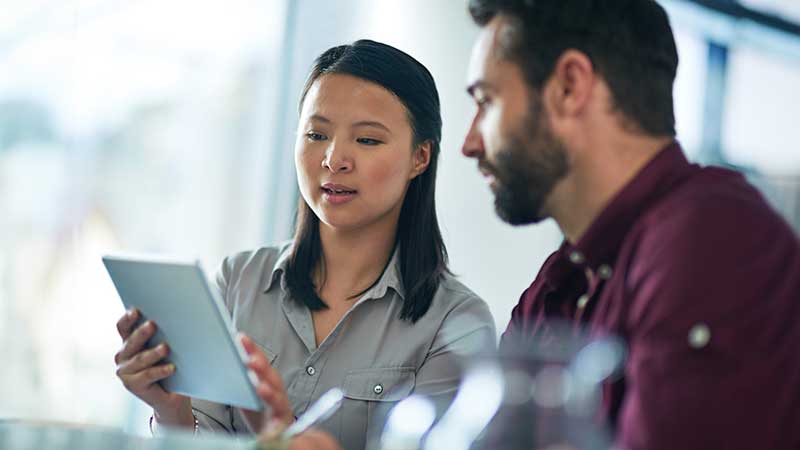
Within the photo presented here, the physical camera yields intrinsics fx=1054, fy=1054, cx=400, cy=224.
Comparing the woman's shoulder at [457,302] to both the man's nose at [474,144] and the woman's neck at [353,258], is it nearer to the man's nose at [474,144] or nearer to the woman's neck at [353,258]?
the woman's neck at [353,258]

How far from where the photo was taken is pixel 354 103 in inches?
79.4

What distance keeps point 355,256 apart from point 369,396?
0.30 metres

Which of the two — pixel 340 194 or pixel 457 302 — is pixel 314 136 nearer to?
pixel 340 194

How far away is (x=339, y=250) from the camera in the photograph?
2109 millimetres

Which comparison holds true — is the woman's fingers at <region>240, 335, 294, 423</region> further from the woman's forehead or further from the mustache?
the woman's forehead

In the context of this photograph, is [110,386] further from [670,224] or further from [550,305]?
[670,224]

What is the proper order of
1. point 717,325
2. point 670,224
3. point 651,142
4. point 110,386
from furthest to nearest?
1. point 110,386
2. point 651,142
3. point 670,224
4. point 717,325

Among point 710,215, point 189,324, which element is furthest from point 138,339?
point 710,215

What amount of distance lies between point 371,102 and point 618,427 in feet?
3.31

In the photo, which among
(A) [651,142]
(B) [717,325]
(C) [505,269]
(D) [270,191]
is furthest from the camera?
(C) [505,269]

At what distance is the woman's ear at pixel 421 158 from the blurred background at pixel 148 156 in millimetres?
1502

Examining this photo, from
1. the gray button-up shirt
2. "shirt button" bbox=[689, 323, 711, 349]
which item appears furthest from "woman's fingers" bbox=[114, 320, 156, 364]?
"shirt button" bbox=[689, 323, 711, 349]

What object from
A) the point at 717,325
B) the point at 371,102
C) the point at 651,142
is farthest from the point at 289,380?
the point at 717,325

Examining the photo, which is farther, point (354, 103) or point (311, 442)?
point (354, 103)
